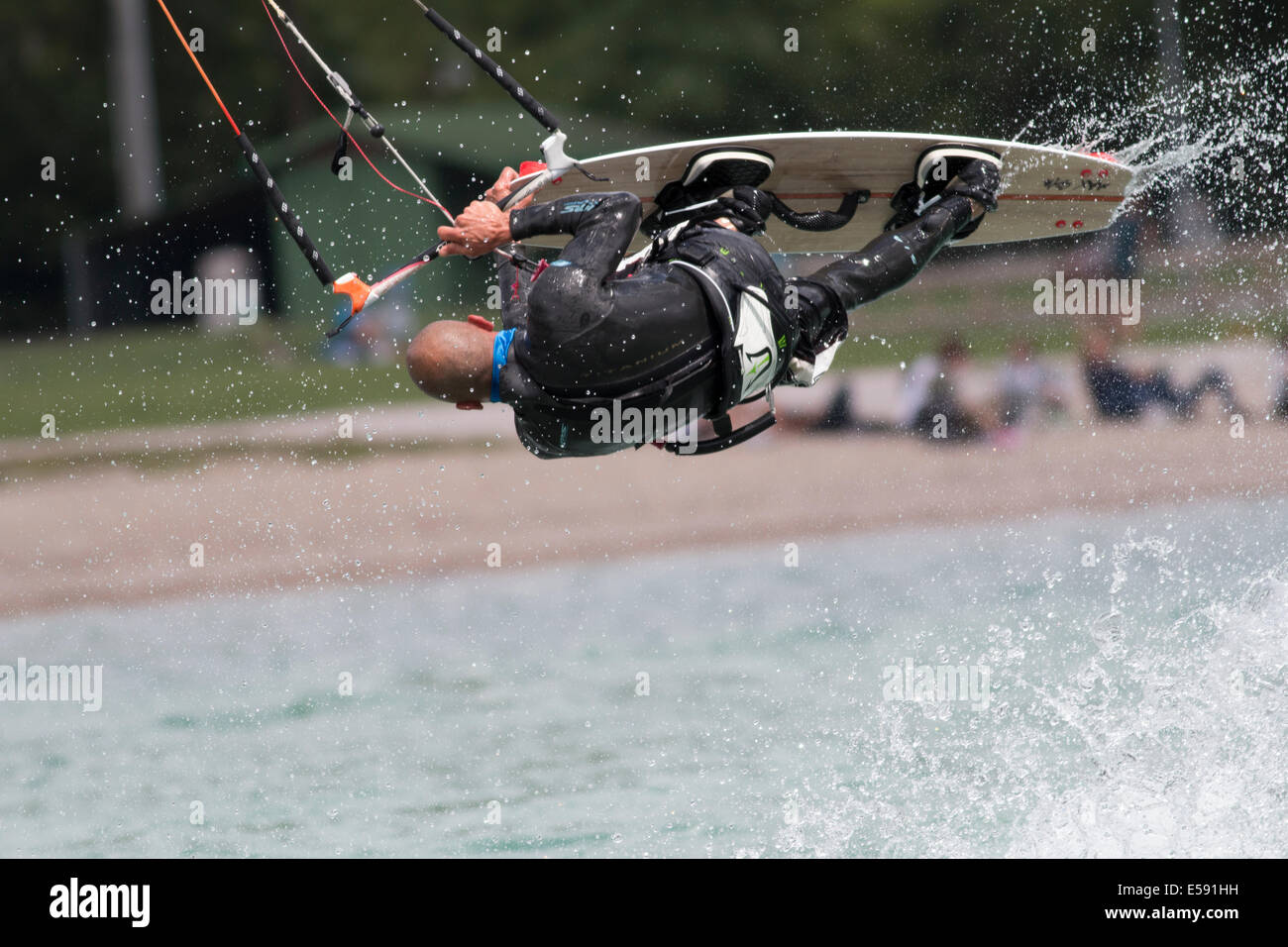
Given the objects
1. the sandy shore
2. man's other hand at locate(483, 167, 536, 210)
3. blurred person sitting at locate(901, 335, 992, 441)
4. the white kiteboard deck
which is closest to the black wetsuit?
man's other hand at locate(483, 167, 536, 210)

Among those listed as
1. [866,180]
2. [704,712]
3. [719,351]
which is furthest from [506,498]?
[719,351]

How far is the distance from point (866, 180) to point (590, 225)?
2.05m

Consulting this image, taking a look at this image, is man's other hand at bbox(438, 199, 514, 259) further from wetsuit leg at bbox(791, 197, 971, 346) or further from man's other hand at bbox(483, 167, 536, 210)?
wetsuit leg at bbox(791, 197, 971, 346)

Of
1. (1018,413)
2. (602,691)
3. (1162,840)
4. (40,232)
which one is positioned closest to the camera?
(1162,840)

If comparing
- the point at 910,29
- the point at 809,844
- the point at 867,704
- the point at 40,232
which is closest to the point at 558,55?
the point at 910,29

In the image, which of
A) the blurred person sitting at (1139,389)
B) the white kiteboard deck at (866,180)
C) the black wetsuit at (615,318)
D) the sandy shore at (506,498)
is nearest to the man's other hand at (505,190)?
the black wetsuit at (615,318)

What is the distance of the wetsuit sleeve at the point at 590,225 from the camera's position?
4.84m

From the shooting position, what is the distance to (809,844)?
21.0 ft

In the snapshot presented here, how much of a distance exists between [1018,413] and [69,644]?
971 centimetres

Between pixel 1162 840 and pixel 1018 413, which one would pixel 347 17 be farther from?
pixel 1162 840

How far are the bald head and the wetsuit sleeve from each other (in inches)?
14.6

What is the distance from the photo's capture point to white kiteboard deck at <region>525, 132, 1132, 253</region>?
6.13m

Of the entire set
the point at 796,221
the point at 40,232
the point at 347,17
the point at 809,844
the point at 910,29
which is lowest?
the point at 809,844

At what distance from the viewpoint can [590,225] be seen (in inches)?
193
